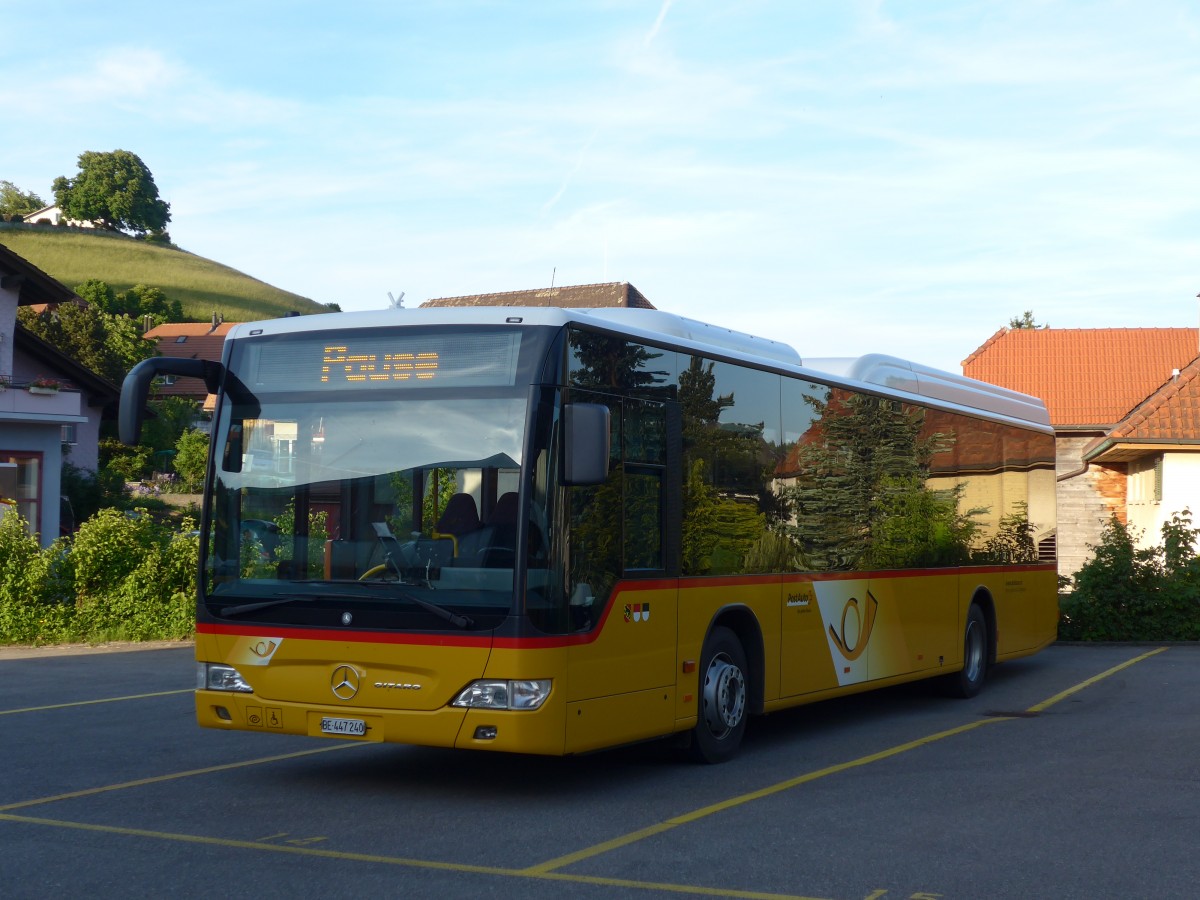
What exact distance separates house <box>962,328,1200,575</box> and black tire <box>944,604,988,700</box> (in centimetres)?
866

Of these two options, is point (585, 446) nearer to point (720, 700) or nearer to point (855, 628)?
point (720, 700)

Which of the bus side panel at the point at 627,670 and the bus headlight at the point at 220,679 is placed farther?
the bus headlight at the point at 220,679

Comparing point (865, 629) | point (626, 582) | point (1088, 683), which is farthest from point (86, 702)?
point (1088, 683)

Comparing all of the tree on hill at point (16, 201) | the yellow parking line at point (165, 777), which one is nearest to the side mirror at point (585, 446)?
the yellow parking line at point (165, 777)

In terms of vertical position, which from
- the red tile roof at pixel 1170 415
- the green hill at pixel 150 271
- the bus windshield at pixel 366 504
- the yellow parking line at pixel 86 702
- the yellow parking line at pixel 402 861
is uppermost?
the green hill at pixel 150 271

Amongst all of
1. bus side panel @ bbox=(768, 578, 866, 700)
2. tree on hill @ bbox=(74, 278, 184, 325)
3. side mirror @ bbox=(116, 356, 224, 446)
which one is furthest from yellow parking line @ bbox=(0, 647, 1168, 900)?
tree on hill @ bbox=(74, 278, 184, 325)

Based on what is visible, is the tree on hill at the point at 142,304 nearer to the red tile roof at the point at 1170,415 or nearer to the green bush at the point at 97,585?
the red tile roof at the point at 1170,415

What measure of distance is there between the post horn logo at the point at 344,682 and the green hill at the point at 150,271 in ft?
391

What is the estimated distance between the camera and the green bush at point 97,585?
2011cm

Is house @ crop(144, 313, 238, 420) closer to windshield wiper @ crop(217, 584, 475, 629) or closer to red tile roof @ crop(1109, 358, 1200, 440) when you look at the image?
red tile roof @ crop(1109, 358, 1200, 440)

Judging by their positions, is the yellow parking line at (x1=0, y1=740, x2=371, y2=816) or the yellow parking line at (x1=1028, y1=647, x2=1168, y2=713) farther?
the yellow parking line at (x1=1028, y1=647, x2=1168, y2=713)

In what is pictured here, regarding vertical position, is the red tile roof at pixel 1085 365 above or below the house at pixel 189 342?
below

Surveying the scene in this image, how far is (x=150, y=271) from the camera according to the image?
13675cm

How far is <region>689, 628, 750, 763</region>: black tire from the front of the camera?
32.4 feet
